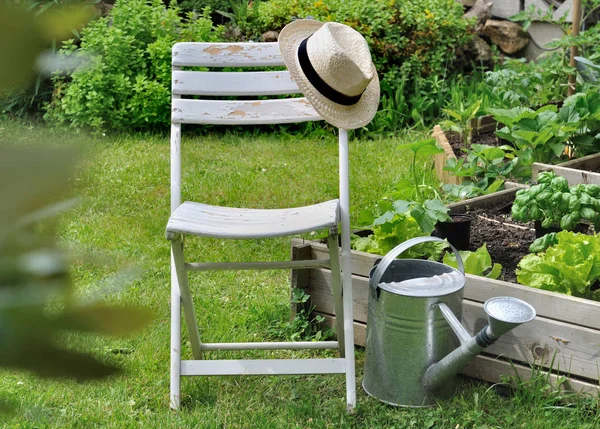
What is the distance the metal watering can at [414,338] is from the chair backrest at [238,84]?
622mm

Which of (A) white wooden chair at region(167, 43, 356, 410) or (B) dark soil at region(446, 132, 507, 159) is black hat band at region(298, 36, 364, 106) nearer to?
(A) white wooden chair at region(167, 43, 356, 410)

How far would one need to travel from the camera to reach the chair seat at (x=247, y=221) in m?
2.20

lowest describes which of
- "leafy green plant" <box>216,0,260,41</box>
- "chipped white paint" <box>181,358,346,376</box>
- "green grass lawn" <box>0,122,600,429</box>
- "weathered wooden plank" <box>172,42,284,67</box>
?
"green grass lawn" <box>0,122,600,429</box>

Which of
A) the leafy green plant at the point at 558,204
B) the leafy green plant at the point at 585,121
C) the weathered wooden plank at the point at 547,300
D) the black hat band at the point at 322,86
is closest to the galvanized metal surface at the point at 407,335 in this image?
the weathered wooden plank at the point at 547,300

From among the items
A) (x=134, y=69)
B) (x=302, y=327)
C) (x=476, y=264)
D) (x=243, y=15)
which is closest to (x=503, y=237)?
(x=476, y=264)

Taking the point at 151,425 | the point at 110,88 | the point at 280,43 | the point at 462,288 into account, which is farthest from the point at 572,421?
the point at 110,88

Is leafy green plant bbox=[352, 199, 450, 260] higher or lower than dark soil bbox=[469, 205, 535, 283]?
higher

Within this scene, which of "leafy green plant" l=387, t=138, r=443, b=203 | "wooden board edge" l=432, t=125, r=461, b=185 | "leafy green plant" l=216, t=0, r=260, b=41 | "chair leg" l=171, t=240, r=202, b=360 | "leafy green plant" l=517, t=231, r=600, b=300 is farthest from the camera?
"leafy green plant" l=216, t=0, r=260, b=41

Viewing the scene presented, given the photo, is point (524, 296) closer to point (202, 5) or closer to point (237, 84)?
point (237, 84)


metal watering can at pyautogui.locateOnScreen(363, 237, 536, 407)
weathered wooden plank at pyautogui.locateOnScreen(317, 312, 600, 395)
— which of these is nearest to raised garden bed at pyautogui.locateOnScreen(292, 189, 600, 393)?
weathered wooden plank at pyautogui.locateOnScreen(317, 312, 600, 395)

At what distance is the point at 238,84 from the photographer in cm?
267

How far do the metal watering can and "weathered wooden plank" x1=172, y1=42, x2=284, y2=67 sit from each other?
752 millimetres

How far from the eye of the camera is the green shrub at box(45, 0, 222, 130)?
501 cm

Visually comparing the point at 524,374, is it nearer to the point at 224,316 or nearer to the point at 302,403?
the point at 302,403
